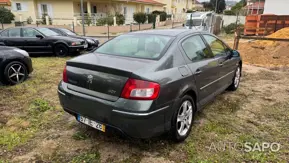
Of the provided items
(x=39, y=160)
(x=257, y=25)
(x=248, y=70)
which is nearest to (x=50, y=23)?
(x=257, y=25)

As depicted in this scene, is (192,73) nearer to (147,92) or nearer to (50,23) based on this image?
(147,92)

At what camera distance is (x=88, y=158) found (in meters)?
2.84

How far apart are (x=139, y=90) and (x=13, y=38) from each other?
29.5 ft

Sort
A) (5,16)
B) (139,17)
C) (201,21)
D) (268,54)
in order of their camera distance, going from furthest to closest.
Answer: (139,17), (5,16), (201,21), (268,54)

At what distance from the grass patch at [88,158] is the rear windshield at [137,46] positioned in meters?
1.43

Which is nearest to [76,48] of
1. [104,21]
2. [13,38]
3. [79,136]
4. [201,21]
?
[13,38]

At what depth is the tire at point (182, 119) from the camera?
2.98 metres

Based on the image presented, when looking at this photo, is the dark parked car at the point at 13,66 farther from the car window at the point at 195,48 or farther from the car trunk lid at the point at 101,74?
the car window at the point at 195,48

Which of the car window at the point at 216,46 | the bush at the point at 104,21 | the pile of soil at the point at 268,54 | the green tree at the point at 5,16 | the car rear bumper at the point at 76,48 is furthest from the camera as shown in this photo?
the green tree at the point at 5,16

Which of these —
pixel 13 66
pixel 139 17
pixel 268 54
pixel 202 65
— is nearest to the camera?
pixel 202 65

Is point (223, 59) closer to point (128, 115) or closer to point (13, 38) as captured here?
point (128, 115)

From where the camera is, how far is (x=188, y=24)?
2058cm

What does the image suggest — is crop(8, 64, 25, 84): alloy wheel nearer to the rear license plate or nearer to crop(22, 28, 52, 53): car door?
the rear license plate

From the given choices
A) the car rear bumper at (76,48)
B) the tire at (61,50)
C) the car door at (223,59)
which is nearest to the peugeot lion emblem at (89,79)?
the car door at (223,59)
